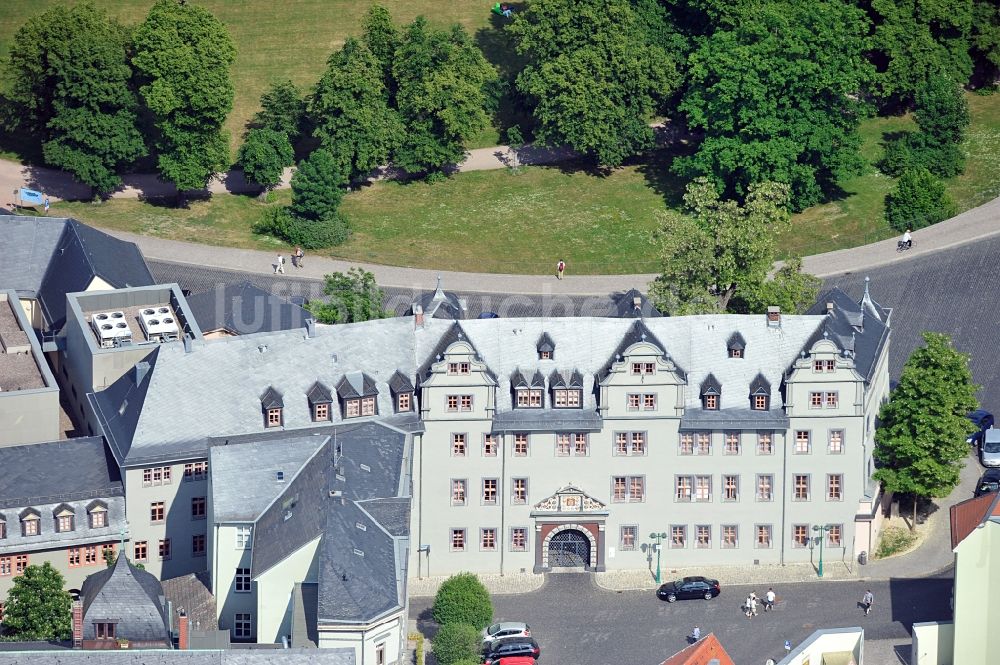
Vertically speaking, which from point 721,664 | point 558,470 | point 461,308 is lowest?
point 721,664

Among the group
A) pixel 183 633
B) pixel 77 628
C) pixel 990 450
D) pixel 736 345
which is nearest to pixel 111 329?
pixel 77 628

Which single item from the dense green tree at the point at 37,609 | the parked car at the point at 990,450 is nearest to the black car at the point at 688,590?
the parked car at the point at 990,450

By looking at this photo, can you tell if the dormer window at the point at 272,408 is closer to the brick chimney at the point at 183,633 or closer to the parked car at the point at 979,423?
the brick chimney at the point at 183,633

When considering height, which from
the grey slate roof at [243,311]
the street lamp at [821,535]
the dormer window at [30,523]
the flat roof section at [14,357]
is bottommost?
the street lamp at [821,535]

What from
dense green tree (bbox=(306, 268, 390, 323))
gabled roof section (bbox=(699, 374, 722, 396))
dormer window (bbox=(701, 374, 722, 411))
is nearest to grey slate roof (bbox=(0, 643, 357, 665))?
dormer window (bbox=(701, 374, 722, 411))

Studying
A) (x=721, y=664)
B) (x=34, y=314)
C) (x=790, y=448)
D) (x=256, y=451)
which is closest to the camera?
(x=721, y=664)

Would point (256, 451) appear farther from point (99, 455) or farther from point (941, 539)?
point (941, 539)

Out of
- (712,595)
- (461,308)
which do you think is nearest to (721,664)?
(712,595)
